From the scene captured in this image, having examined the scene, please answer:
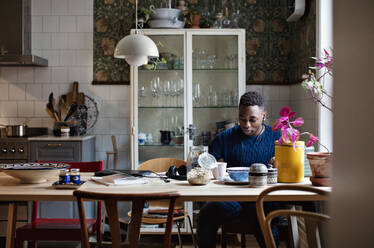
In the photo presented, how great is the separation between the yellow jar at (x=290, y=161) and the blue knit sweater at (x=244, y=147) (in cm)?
55

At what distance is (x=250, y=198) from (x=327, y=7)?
2.07 metres

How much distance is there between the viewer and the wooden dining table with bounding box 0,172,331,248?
208 centimetres

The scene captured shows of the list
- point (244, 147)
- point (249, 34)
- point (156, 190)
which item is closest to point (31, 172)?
point (156, 190)

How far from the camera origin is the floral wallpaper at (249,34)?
15.5 ft

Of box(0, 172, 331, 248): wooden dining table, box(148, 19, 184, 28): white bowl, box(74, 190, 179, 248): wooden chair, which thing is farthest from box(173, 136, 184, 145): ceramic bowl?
box(74, 190, 179, 248): wooden chair

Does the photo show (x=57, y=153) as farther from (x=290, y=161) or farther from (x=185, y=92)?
(x=290, y=161)

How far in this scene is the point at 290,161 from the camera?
237cm

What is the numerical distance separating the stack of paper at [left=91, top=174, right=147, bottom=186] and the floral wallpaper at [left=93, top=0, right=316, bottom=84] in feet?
7.91

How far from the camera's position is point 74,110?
4.68m

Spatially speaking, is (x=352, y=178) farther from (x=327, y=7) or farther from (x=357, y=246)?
(x=327, y=7)

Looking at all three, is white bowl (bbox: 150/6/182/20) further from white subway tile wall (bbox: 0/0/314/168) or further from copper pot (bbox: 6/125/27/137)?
copper pot (bbox: 6/125/27/137)

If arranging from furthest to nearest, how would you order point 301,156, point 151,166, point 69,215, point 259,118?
point 69,215 < point 151,166 < point 259,118 < point 301,156

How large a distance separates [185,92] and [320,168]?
227 centimetres

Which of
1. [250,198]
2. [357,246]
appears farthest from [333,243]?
[250,198]
